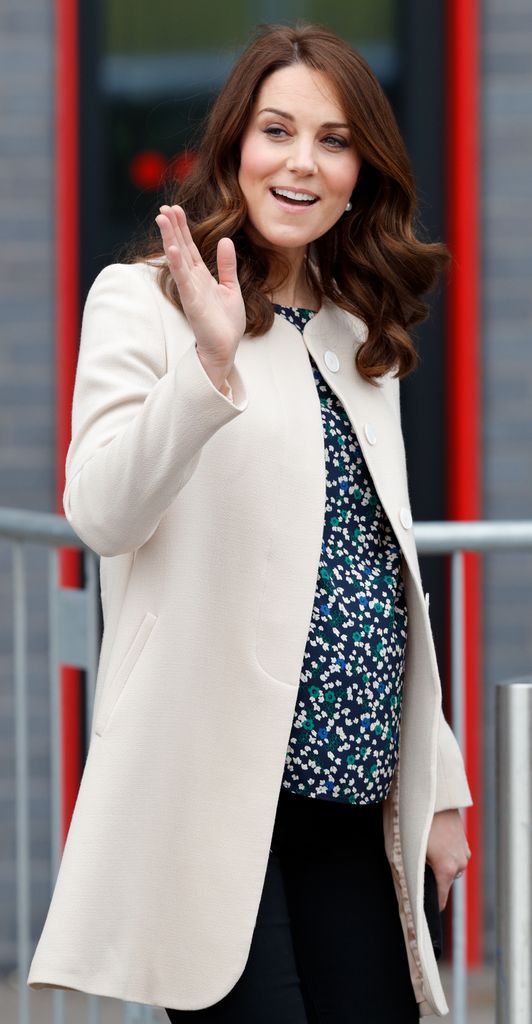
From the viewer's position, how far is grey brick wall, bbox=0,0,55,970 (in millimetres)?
4398

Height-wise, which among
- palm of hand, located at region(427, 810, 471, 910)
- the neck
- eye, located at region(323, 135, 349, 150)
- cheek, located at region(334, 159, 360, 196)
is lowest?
palm of hand, located at region(427, 810, 471, 910)

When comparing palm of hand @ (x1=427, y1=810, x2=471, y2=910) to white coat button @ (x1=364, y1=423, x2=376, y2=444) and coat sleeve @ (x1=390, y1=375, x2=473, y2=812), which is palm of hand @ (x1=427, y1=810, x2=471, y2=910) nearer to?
coat sleeve @ (x1=390, y1=375, x2=473, y2=812)

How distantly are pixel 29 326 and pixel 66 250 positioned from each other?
9.2 inches

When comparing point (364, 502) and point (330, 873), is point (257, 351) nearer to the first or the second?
point (364, 502)

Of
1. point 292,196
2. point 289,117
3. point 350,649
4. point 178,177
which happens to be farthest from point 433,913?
point 178,177

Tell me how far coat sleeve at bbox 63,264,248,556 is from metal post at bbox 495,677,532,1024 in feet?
1.64

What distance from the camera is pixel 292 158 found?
2158mm

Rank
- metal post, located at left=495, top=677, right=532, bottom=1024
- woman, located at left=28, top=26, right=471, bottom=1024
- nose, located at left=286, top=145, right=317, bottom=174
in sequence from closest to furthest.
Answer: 1. metal post, located at left=495, top=677, right=532, bottom=1024
2. woman, located at left=28, top=26, right=471, bottom=1024
3. nose, located at left=286, top=145, right=317, bottom=174

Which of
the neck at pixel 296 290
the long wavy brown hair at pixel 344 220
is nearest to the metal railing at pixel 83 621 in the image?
the long wavy brown hair at pixel 344 220

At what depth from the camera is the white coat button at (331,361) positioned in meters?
2.26

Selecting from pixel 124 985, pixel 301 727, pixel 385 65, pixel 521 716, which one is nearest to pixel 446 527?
pixel 301 727

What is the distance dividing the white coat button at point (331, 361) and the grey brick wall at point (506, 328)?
89.1 inches

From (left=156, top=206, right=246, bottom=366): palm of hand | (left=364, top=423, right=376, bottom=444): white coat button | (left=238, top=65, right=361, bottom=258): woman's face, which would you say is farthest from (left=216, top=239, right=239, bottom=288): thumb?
(left=364, top=423, right=376, bottom=444): white coat button

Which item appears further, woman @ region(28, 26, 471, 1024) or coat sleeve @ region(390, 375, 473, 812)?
coat sleeve @ region(390, 375, 473, 812)
